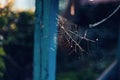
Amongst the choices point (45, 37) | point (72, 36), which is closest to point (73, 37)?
point (72, 36)

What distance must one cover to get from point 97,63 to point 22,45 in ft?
4.45

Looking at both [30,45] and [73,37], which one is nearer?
[73,37]

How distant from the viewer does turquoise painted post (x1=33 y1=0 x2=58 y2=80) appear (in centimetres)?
364

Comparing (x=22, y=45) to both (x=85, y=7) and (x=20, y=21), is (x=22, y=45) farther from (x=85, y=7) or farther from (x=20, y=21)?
(x=85, y=7)

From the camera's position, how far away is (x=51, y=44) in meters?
3.64

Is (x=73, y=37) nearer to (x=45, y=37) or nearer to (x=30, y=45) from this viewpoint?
(x=45, y=37)

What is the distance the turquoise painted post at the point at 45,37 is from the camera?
364 cm

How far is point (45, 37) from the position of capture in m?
3.65

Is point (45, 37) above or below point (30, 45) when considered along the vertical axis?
above

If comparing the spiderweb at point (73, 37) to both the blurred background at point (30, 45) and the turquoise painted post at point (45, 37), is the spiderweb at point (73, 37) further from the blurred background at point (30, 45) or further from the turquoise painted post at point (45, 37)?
the blurred background at point (30, 45)

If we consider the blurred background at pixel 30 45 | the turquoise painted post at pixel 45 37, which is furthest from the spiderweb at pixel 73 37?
the blurred background at pixel 30 45

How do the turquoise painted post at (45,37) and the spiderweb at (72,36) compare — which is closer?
the turquoise painted post at (45,37)

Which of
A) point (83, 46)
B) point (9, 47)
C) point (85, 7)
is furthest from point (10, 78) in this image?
point (83, 46)

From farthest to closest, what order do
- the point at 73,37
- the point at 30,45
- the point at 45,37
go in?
the point at 30,45
the point at 73,37
the point at 45,37
